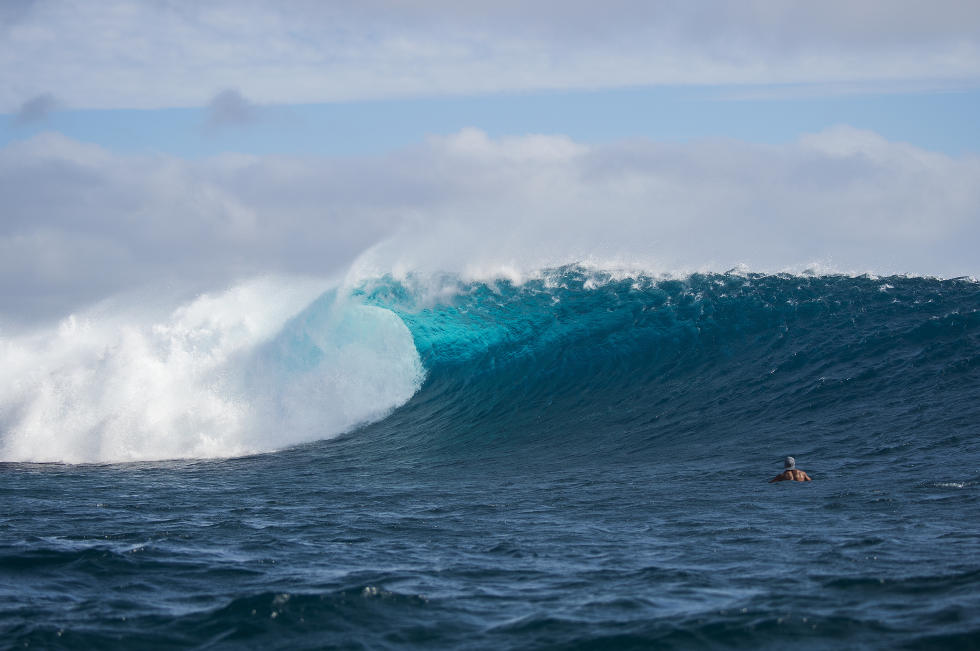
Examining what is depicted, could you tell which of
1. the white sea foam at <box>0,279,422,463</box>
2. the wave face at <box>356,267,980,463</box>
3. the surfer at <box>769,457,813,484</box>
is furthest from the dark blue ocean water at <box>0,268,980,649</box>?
the white sea foam at <box>0,279,422,463</box>

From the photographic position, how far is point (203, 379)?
778 inches

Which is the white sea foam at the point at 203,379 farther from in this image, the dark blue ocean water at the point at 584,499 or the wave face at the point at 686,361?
the wave face at the point at 686,361

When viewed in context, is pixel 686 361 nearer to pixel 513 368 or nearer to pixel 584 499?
pixel 513 368

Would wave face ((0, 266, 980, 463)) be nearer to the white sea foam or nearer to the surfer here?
the white sea foam

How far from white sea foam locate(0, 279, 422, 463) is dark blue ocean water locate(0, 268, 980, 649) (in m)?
0.74

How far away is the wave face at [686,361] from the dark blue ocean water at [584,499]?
7cm

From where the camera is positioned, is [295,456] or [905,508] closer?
[905,508]

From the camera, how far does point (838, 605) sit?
6551 millimetres

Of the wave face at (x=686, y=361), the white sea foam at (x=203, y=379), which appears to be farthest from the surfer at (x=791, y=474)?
the white sea foam at (x=203, y=379)

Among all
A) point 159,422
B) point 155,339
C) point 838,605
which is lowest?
point 838,605

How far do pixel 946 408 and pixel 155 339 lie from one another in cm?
1569

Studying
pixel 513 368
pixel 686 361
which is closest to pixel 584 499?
pixel 686 361

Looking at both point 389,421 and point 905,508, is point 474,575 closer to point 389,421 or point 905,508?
point 905,508

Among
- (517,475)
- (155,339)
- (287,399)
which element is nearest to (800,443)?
(517,475)
